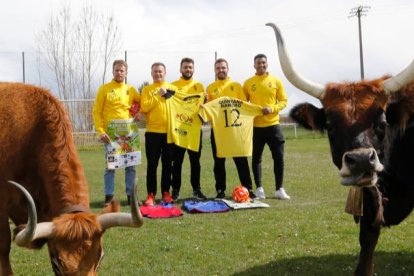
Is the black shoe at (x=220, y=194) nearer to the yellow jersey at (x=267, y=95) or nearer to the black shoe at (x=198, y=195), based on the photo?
the black shoe at (x=198, y=195)

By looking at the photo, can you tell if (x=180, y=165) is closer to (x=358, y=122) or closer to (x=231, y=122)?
(x=231, y=122)

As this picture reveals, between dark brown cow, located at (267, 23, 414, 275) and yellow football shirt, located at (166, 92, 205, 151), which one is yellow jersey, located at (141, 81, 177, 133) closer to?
yellow football shirt, located at (166, 92, 205, 151)

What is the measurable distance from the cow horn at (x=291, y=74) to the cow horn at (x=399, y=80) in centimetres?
63

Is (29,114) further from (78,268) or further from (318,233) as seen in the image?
(318,233)

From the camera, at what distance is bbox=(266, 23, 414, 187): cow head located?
4223 millimetres

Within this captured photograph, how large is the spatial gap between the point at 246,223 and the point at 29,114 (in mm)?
4045

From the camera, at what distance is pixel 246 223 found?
311 inches

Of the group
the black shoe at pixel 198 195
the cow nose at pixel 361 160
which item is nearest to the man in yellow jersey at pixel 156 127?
the black shoe at pixel 198 195

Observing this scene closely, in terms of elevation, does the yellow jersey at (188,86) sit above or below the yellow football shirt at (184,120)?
above

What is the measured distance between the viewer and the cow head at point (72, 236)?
12.2 feet

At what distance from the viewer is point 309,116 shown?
5219 millimetres

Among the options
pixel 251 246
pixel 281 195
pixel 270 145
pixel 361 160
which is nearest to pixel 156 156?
pixel 270 145

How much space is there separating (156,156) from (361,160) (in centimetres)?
567

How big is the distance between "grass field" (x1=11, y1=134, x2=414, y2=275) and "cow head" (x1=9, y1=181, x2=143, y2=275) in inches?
72.6
